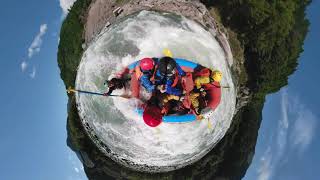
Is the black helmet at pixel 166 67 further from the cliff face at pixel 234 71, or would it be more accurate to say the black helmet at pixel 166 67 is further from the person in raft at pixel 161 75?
the cliff face at pixel 234 71

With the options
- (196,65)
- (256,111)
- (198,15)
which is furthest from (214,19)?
(256,111)

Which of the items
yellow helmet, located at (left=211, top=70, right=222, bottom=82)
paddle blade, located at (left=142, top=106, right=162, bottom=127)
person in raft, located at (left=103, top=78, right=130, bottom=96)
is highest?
yellow helmet, located at (left=211, top=70, right=222, bottom=82)

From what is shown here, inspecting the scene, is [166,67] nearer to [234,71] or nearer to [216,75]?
[216,75]

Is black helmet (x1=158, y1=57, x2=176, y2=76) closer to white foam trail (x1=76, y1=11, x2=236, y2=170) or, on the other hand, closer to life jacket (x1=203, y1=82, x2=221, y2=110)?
life jacket (x1=203, y1=82, x2=221, y2=110)

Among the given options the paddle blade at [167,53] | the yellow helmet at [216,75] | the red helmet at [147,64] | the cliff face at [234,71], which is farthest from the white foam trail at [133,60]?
the yellow helmet at [216,75]

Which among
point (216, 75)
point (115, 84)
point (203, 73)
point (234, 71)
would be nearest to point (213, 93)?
point (203, 73)

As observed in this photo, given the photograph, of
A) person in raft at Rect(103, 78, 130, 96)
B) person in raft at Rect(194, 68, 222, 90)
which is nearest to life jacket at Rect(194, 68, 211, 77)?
person in raft at Rect(194, 68, 222, 90)
